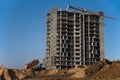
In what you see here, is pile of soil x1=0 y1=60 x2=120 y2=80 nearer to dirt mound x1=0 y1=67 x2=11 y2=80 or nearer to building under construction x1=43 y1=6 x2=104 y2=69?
dirt mound x1=0 y1=67 x2=11 y2=80

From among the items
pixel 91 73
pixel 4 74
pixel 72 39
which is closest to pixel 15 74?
pixel 4 74

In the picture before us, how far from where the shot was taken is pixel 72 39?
170 m

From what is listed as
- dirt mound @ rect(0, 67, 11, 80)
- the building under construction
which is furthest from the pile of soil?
the building under construction

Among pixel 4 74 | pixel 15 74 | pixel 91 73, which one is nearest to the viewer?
pixel 91 73

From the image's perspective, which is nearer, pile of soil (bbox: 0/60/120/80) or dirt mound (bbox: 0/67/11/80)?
pile of soil (bbox: 0/60/120/80)

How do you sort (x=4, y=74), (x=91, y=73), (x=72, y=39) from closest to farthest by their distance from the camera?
1. (x=91, y=73)
2. (x=4, y=74)
3. (x=72, y=39)

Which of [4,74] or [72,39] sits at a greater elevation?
[72,39]

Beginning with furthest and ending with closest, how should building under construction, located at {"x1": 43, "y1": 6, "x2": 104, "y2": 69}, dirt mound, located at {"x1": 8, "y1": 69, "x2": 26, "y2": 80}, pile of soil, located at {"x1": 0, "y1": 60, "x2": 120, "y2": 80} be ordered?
1. building under construction, located at {"x1": 43, "y1": 6, "x2": 104, "y2": 69}
2. dirt mound, located at {"x1": 8, "y1": 69, "x2": 26, "y2": 80}
3. pile of soil, located at {"x1": 0, "y1": 60, "x2": 120, "y2": 80}

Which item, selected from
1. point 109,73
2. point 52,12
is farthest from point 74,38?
point 109,73

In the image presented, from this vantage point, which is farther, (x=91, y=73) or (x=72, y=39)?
(x=72, y=39)

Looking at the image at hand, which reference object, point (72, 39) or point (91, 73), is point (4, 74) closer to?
point (91, 73)

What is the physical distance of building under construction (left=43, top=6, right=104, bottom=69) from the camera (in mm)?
163000

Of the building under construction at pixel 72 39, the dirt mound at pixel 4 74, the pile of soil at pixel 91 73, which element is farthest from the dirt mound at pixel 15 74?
the building under construction at pixel 72 39

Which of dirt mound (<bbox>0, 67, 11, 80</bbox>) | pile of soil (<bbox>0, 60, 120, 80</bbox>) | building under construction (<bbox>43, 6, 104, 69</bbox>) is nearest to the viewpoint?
pile of soil (<bbox>0, 60, 120, 80</bbox>)
